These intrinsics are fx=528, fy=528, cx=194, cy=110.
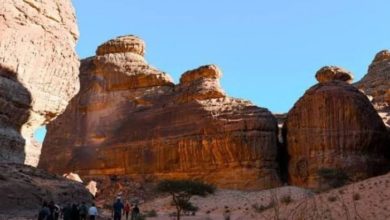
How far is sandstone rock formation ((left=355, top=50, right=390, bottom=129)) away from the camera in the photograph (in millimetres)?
67938

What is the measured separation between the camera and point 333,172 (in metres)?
46.8

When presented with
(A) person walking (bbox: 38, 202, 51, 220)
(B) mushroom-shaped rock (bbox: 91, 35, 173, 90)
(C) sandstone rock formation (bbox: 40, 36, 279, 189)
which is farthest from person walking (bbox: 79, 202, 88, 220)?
Answer: (B) mushroom-shaped rock (bbox: 91, 35, 173, 90)

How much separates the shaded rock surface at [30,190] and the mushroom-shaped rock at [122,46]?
166 ft

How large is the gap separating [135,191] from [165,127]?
8.80 m

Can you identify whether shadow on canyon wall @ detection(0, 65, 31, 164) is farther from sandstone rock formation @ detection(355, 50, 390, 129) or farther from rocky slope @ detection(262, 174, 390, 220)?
sandstone rock formation @ detection(355, 50, 390, 129)

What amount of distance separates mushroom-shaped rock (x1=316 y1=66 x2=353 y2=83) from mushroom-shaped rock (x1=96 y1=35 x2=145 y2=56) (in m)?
23.8

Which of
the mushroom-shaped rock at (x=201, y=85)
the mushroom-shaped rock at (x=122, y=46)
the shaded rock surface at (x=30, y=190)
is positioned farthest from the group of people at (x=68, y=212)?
the mushroom-shaped rock at (x=122, y=46)

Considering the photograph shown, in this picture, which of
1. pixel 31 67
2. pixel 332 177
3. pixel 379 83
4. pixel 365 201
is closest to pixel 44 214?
pixel 31 67

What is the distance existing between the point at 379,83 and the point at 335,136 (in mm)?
29255

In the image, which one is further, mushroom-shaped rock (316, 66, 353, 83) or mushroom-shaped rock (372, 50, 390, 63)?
mushroom-shaped rock (372, 50, 390, 63)

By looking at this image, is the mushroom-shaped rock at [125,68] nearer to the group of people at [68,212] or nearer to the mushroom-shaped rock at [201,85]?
the mushroom-shaped rock at [201,85]

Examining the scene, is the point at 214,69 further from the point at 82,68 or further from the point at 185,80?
the point at 82,68

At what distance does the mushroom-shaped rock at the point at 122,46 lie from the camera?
69.7 metres

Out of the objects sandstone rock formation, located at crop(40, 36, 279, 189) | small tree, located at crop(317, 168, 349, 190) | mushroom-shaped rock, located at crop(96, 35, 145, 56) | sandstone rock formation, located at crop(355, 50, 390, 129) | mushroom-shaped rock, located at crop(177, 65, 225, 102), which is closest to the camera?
small tree, located at crop(317, 168, 349, 190)
